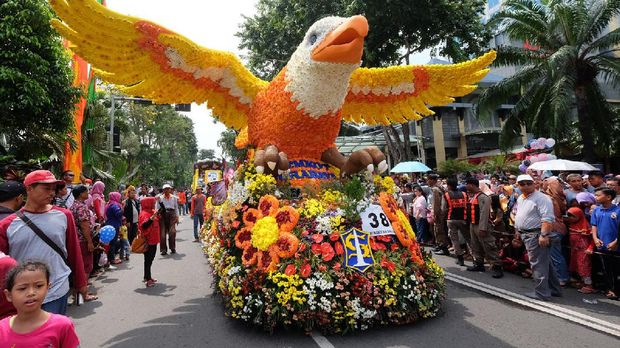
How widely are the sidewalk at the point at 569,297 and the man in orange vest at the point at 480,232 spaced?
0.58 feet

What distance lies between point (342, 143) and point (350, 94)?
17.8 m

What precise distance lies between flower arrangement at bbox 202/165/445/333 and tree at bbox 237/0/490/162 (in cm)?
804

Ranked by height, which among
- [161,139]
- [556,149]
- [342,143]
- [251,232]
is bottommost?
[251,232]

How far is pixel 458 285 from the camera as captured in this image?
5.60 m

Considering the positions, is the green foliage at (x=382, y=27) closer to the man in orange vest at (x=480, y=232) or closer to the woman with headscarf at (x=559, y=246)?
the man in orange vest at (x=480, y=232)

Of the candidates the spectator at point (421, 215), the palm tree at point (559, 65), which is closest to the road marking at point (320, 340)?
the spectator at point (421, 215)

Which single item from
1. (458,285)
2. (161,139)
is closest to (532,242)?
(458,285)

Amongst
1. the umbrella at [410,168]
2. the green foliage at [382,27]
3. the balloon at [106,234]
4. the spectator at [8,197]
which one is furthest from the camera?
the umbrella at [410,168]

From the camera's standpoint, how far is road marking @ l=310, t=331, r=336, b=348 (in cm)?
347

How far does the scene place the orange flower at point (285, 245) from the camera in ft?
12.6

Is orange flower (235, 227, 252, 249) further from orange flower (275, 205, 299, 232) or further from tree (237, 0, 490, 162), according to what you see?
tree (237, 0, 490, 162)

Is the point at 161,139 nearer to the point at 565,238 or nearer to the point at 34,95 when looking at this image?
the point at 34,95

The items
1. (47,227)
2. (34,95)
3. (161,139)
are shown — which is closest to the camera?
(47,227)

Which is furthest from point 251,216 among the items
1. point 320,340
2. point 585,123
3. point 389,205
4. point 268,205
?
A: point 585,123
